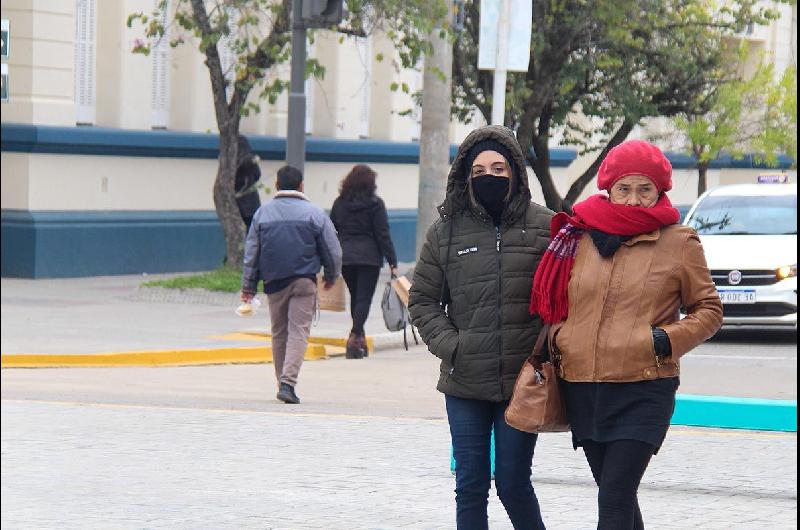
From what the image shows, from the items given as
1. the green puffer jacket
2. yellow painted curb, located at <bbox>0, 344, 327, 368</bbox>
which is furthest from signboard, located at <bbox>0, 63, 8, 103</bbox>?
the green puffer jacket

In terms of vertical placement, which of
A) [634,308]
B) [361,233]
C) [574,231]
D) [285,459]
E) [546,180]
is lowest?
[285,459]

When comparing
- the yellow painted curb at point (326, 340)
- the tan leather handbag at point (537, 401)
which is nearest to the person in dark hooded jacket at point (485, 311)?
the tan leather handbag at point (537, 401)

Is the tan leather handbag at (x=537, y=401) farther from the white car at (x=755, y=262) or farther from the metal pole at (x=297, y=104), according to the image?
the white car at (x=755, y=262)

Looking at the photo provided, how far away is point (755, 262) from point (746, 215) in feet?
5.09

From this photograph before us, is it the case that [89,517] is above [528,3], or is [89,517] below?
below

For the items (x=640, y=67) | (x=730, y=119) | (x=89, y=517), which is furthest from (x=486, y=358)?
(x=730, y=119)

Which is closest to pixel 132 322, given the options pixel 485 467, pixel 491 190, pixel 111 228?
pixel 111 228

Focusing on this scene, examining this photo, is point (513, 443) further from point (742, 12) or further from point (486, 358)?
point (742, 12)

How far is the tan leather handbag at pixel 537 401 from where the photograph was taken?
5.56 m

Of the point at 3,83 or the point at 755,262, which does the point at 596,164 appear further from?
the point at 3,83

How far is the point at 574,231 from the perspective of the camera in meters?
5.62

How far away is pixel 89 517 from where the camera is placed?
7.24 metres

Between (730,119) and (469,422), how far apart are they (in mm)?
23314

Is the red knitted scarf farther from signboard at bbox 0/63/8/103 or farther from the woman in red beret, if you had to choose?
signboard at bbox 0/63/8/103
